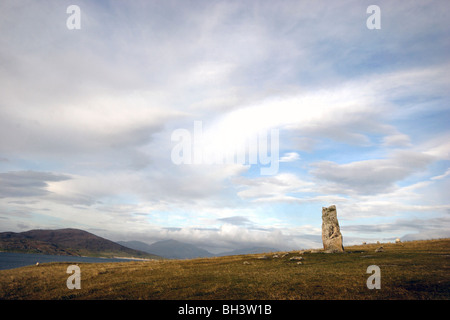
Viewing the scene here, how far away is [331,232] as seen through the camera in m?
51.2

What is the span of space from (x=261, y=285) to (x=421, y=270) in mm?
16226

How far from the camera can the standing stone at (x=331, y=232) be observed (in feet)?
160

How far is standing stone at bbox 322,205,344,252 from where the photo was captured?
48.8m

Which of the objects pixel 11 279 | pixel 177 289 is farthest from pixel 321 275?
pixel 11 279

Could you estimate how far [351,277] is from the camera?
23.5m
